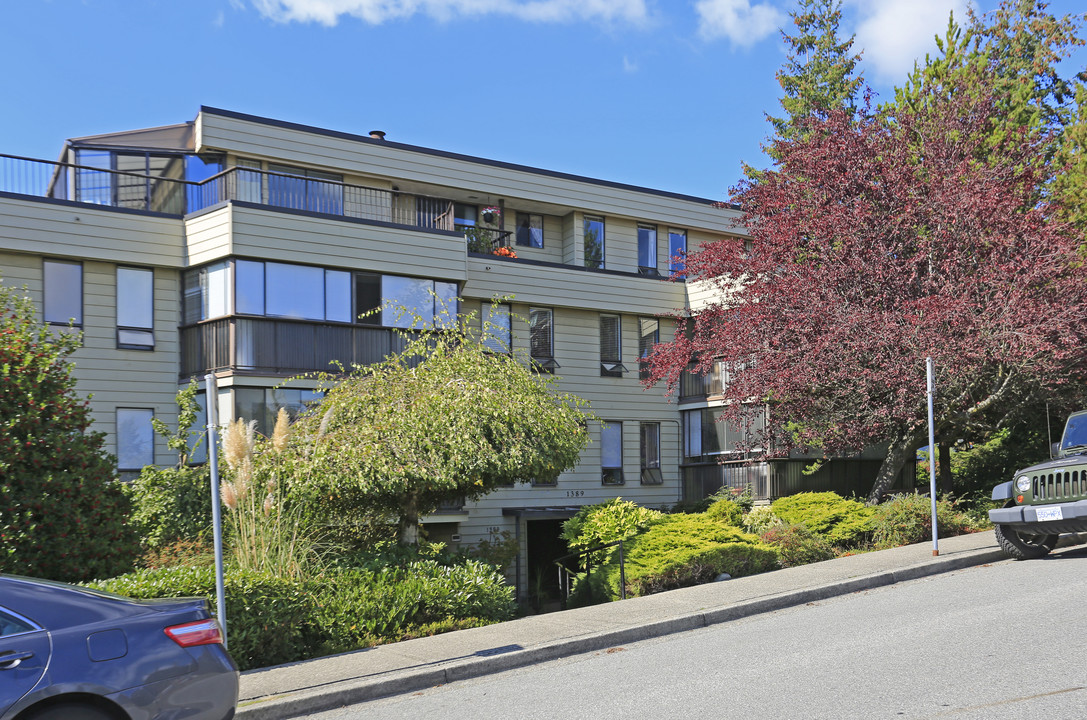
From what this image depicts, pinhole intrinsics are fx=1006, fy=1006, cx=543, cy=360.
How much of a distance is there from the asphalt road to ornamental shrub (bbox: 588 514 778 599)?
3.11 m

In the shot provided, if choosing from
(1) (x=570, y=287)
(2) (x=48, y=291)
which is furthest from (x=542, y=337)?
(2) (x=48, y=291)

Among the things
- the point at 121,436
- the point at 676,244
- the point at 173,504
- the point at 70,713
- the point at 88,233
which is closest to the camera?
the point at 70,713

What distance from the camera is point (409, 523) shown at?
47.3 ft

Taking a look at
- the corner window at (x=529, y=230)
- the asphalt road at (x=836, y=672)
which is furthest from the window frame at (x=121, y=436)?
the asphalt road at (x=836, y=672)

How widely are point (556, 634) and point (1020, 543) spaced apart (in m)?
7.44

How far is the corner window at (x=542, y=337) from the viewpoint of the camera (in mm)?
25266

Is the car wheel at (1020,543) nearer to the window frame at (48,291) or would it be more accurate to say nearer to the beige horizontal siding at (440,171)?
the beige horizontal siding at (440,171)

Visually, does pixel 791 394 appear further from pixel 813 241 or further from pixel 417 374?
pixel 417 374

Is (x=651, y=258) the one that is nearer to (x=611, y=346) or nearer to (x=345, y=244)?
(x=611, y=346)

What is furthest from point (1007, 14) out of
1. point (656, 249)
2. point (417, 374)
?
point (417, 374)

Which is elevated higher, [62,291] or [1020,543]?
[62,291]

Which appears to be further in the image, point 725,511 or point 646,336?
point 646,336

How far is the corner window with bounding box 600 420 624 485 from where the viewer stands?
26.1 meters

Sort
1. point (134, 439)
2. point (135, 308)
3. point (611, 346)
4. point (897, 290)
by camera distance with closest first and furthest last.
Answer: point (897, 290) < point (134, 439) < point (135, 308) < point (611, 346)
